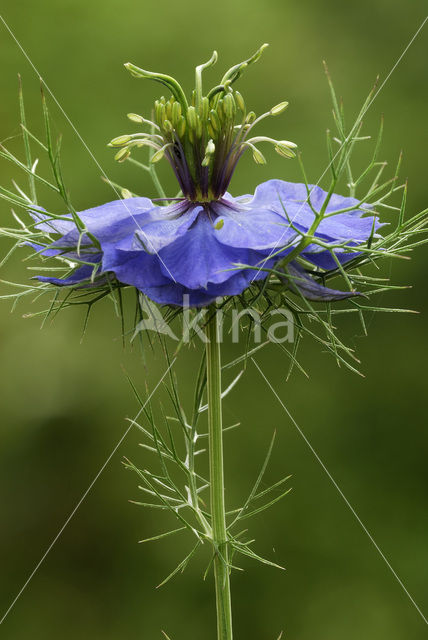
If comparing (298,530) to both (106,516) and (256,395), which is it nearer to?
(256,395)

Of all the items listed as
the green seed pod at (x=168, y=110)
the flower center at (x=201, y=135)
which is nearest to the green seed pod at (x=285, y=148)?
the flower center at (x=201, y=135)

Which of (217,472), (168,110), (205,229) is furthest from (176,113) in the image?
(217,472)

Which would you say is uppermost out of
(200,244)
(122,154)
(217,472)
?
(122,154)

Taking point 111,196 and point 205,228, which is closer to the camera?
point 205,228

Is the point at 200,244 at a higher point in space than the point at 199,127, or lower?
lower

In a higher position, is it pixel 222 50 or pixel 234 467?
pixel 222 50

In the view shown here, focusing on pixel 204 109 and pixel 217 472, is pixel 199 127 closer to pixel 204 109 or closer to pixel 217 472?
pixel 204 109

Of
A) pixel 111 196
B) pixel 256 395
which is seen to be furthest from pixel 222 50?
pixel 256 395
